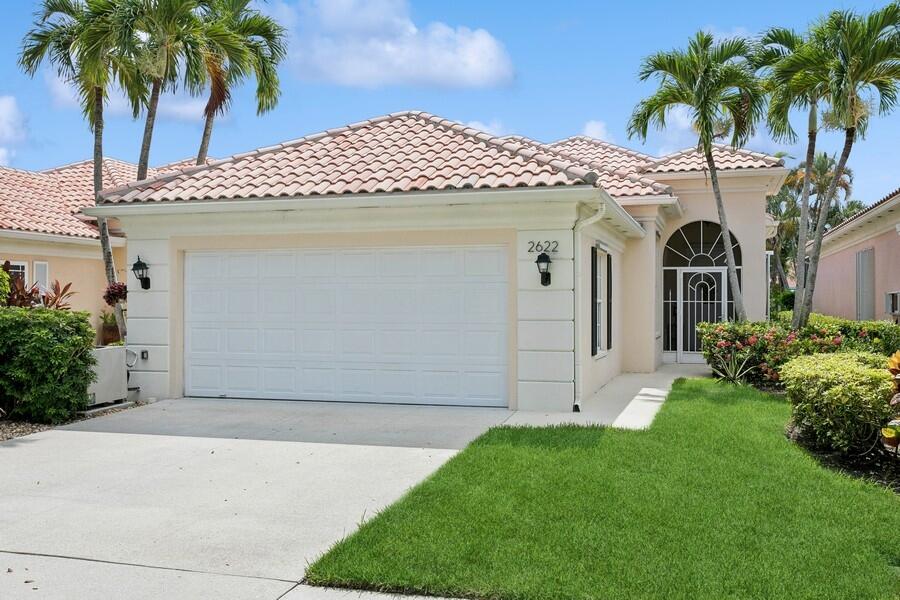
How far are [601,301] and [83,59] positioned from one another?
1053cm

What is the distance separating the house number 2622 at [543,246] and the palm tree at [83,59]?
8887 millimetres

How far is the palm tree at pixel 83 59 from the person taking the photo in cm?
1404

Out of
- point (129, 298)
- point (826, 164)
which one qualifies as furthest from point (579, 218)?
point (826, 164)

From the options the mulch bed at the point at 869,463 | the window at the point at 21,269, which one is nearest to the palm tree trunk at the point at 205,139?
the window at the point at 21,269

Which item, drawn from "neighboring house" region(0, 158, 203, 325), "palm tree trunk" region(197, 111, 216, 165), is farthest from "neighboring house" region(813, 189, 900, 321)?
"neighboring house" region(0, 158, 203, 325)

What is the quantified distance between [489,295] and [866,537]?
6.21 metres

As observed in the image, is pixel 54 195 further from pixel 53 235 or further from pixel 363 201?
pixel 363 201

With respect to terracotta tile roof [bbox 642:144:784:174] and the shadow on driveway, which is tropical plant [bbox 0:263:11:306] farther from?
terracotta tile roof [bbox 642:144:784:174]

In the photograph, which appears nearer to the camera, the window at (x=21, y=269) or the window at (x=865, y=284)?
the window at (x=21, y=269)

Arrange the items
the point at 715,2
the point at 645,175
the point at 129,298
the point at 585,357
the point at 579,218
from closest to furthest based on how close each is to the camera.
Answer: the point at 579,218
the point at 585,357
the point at 129,298
the point at 715,2
the point at 645,175

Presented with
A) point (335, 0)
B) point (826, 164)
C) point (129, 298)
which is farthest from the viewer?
point (826, 164)

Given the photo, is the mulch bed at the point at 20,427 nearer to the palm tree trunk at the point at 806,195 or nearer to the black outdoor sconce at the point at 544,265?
the black outdoor sconce at the point at 544,265

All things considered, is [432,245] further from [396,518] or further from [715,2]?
[715,2]

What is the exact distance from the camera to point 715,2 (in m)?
13.0
